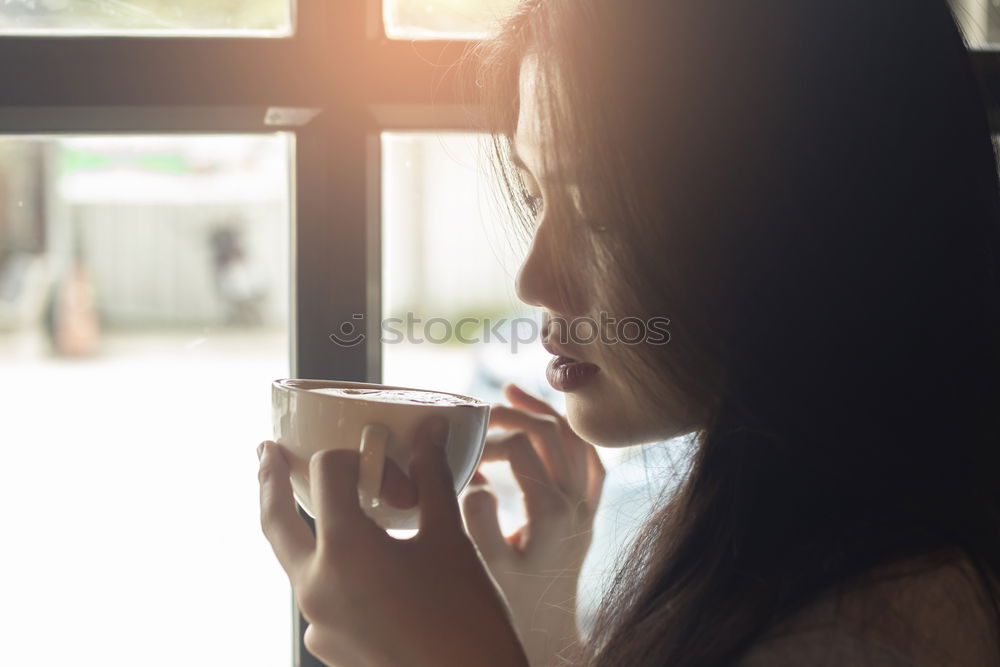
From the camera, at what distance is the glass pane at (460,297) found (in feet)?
3.13

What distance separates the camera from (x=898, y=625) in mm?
515

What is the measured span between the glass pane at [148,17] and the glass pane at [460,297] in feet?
0.57

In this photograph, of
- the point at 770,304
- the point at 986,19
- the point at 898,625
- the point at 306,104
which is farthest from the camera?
the point at 986,19

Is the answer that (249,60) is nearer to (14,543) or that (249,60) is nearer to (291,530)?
(291,530)

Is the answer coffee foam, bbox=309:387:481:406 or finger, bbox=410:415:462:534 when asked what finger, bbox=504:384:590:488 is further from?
finger, bbox=410:415:462:534

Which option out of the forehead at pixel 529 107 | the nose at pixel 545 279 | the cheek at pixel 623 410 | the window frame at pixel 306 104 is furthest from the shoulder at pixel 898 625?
the window frame at pixel 306 104

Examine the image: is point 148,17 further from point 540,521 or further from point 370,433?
point 540,521

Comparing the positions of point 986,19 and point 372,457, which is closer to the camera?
point 372,457

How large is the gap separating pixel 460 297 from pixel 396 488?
1.47ft

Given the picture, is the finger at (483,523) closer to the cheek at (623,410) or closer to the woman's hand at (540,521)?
the woman's hand at (540,521)

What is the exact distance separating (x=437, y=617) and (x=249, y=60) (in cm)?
58

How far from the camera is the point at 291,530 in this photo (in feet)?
2.09

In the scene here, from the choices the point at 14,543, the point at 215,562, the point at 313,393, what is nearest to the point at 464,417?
the point at 313,393

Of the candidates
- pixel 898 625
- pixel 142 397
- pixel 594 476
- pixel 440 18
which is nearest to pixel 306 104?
pixel 440 18
